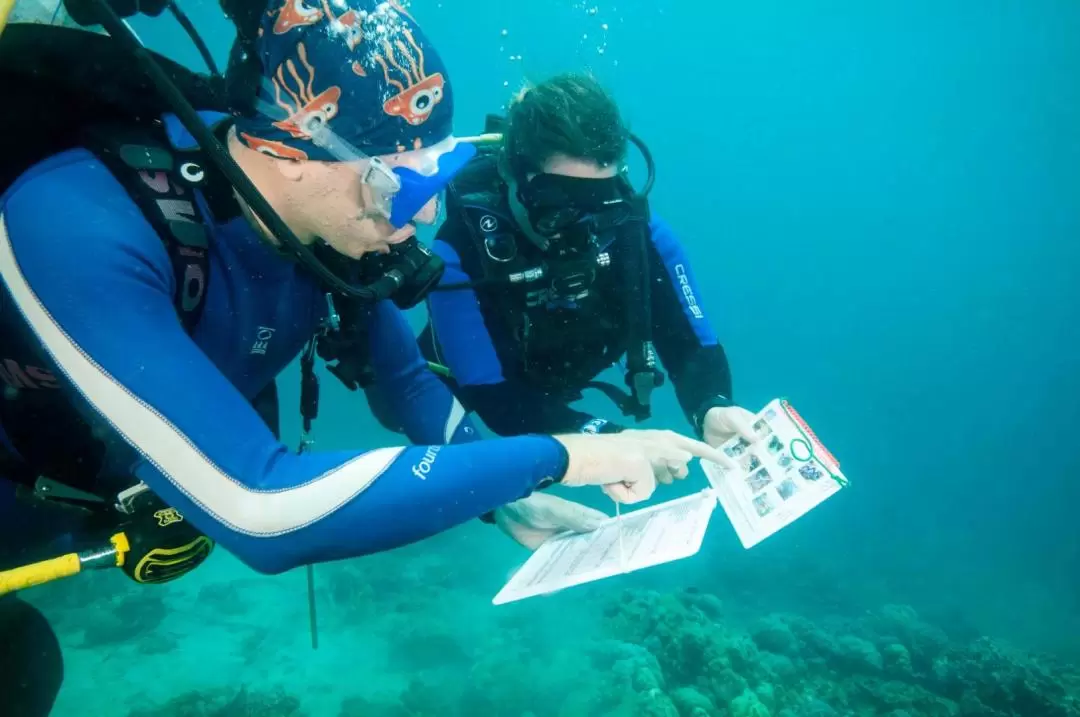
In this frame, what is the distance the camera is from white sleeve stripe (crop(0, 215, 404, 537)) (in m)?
1.33

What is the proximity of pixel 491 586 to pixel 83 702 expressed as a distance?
20.7 feet

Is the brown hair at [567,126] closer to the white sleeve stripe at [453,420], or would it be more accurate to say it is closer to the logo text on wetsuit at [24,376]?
the white sleeve stripe at [453,420]

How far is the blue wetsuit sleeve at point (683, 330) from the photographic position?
13.0 ft

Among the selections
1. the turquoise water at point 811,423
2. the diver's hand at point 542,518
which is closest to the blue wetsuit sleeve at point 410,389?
the diver's hand at point 542,518

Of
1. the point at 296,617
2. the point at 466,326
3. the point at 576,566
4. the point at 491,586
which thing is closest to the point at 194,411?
the point at 576,566

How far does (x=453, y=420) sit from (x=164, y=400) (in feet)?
5.73

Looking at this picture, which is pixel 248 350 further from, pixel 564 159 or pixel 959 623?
pixel 959 623

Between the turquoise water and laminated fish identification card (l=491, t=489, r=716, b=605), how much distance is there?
305cm

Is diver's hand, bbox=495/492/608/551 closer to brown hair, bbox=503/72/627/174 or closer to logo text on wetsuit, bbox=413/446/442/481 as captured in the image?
logo text on wetsuit, bbox=413/446/442/481

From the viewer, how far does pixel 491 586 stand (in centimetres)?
1133

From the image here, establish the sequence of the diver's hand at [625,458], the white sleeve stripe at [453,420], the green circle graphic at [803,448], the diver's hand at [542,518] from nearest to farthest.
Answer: the diver's hand at [625,458], the green circle graphic at [803,448], the diver's hand at [542,518], the white sleeve stripe at [453,420]

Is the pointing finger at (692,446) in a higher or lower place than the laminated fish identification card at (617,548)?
higher

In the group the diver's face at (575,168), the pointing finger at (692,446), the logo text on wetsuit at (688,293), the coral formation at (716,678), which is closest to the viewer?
the pointing finger at (692,446)

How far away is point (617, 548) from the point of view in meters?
2.29
